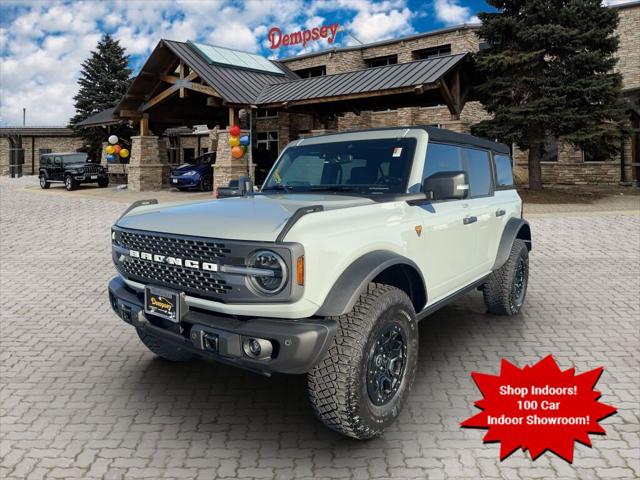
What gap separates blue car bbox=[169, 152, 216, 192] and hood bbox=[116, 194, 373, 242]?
21544mm

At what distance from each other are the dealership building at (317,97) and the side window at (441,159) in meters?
13.0

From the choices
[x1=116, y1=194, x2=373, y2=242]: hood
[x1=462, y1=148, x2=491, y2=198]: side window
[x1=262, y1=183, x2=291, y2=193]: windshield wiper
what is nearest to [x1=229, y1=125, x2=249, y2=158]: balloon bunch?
[x1=462, y1=148, x2=491, y2=198]: side window

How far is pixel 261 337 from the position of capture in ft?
9.67

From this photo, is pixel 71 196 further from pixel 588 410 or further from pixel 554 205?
pixel 588 410

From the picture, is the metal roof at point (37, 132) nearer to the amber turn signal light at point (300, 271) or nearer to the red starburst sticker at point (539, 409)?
the red starburst sticker at point (539, 409)

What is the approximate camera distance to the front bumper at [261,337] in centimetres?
289

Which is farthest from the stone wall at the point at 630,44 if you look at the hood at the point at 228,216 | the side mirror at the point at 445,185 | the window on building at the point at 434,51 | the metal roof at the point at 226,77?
the hood at the point at 228,216

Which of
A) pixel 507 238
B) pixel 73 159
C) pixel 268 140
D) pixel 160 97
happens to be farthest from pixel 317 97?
pixel 73 159

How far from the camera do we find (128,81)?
42.9m

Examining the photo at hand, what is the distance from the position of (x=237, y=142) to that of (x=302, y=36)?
1598 cm

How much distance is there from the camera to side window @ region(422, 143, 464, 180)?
441 centimetres

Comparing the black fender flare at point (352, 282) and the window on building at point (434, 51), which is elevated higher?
the window on building at point (434, 51)

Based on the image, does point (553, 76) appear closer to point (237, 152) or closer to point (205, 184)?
point (237, 152)

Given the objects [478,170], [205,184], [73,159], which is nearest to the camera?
[478,170]
